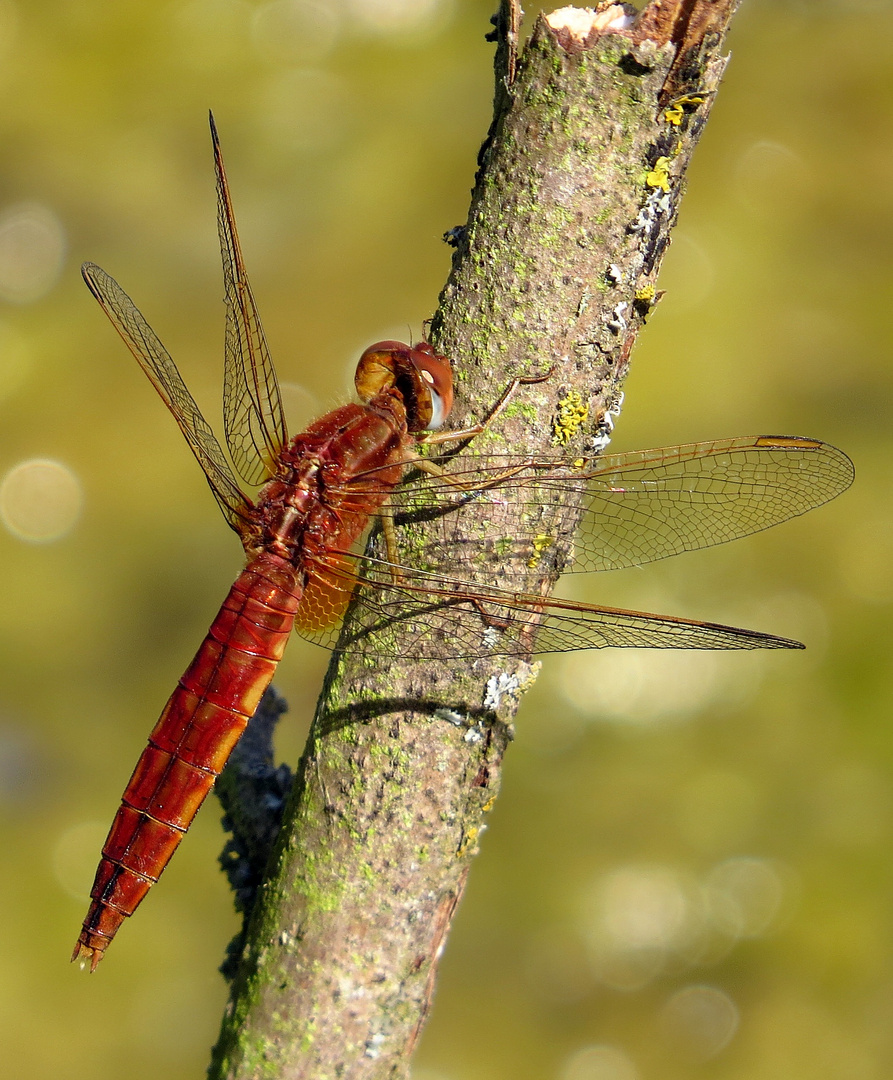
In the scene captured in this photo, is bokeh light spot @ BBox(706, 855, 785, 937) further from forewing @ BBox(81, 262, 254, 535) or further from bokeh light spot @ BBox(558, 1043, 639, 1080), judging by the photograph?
forewing @ BBox(81, 262, 254, 535)

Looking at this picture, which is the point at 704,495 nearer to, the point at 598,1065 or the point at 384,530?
the point at 384,530

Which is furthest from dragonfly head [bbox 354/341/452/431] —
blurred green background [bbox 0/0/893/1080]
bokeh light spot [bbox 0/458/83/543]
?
bokeh light spot [bbox 0/458/83/543]

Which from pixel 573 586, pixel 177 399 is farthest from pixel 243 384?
pixel 573 586

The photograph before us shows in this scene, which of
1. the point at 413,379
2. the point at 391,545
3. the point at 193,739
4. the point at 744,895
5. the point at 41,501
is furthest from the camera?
the point at 41,501

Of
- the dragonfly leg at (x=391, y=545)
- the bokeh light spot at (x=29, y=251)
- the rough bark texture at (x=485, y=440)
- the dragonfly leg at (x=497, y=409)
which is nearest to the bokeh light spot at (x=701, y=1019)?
the rough bark texture at (x=485, y=440)

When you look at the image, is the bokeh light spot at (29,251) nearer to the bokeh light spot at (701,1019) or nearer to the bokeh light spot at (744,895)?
the bokeh light spot at (744,895)

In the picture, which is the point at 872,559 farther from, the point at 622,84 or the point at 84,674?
the point at 84,674
